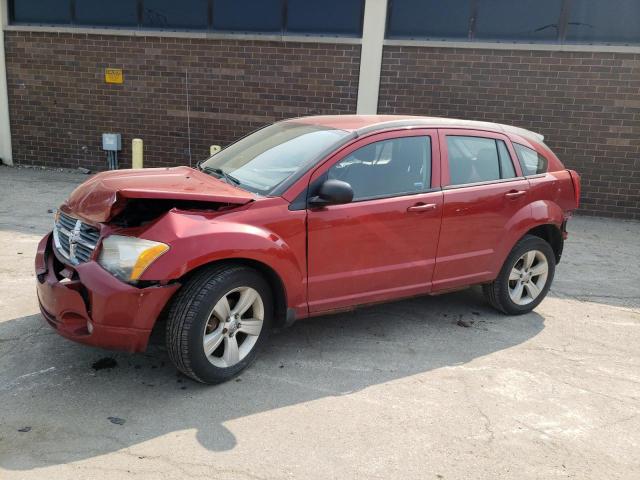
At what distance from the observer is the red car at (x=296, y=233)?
3.30m

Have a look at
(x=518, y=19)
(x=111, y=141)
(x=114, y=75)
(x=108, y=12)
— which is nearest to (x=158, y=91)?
(x=114, y=75)

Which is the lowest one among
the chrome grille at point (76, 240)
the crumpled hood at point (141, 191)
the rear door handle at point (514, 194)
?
the chrome grille at point (76, 240)

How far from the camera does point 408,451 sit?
9.95 feet

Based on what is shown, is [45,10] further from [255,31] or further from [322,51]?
[322,51]

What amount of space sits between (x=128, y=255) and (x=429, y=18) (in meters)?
8.31

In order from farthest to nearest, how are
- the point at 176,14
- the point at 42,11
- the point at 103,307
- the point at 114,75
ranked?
the point at 42,11
the point at 114,75
the point at 176,14
the point at 103,307

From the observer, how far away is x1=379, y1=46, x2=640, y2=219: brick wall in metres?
9.47

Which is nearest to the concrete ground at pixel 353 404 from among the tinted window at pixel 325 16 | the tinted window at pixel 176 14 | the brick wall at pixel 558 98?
the brick wall at pixel 558 98

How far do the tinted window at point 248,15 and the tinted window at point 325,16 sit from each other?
28 centimetres

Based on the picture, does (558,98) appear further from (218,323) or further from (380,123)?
(218,323)

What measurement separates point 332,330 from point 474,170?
1749 millimetres

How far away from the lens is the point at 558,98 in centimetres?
965

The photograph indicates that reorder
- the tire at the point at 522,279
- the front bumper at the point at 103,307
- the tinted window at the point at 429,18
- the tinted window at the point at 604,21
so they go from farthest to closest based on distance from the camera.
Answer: the tinted window at the point at 429,18, the tinted window at the point at 604,21, the tire at the point at 522,279, the front bumper at the point at 103,307

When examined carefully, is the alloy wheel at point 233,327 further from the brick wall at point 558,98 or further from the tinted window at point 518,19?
the tinted window at point 518,19
